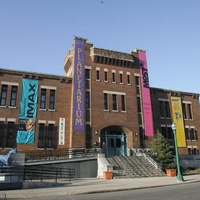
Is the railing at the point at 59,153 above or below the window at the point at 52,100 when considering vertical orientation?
below

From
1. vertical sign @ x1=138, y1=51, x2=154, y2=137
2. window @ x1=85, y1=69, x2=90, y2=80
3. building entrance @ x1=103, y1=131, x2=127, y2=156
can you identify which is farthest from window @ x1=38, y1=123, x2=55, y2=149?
vertical sign @ x1=138, y1=51, x2=154, y2=137

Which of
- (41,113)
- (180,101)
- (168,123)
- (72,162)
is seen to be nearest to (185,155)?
(168,123)

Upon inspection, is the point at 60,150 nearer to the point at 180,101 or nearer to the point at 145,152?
the point at 145,152

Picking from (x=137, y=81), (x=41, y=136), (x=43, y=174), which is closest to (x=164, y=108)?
(x=137, y=81)

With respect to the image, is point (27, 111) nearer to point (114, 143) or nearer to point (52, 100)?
point (52, 100)

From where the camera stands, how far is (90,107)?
31219 millimetres

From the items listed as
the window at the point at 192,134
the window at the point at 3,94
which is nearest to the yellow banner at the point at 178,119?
the window at the point at 192,134

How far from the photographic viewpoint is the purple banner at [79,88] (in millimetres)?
29656

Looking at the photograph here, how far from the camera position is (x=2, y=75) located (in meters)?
29.0

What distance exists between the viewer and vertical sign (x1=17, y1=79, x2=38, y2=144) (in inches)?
1081

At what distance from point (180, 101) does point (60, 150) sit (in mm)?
22204

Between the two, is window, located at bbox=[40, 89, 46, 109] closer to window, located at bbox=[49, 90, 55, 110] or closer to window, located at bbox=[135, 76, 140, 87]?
window, located at bbox=[49, 90, 55, 110]

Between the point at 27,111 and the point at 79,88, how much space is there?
7.34 meters

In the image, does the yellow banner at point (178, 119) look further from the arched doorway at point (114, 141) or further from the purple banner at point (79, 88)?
the purple banner at point (79, 88)
